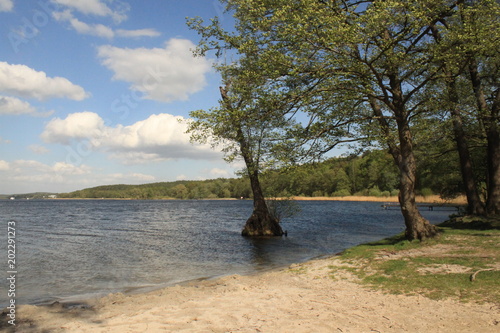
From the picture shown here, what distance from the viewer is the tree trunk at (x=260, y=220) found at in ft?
88.9

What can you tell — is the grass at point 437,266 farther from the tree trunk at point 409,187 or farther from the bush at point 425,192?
the bush at point 425,192

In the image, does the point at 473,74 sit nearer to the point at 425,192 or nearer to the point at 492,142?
the point at 492,142

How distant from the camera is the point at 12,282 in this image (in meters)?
Result: 13.9

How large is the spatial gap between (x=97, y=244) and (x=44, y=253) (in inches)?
167

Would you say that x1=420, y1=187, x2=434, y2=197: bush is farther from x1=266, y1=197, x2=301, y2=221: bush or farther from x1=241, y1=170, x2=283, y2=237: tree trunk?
x1=241, y1=170, x2=283, y2=237: tree trunk

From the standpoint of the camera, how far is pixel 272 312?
776 cm

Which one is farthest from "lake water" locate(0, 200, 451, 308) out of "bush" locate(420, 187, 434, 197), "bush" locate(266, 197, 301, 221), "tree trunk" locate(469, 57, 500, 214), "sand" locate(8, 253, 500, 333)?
"bush" locate(420, 187, 434, 197)

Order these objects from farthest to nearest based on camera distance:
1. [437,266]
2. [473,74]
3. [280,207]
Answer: [280,207] → [473,74] → [437,266]

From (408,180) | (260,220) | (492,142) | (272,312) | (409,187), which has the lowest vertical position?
(272,312)

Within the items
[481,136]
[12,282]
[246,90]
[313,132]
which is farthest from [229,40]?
[481,136]

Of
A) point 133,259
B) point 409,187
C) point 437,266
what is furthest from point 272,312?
point 133,259

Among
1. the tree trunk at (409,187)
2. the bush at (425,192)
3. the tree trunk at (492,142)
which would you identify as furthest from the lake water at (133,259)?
the bush at (425,192)

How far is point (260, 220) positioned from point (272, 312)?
19.7 metres

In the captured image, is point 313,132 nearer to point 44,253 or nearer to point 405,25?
point 405,25
